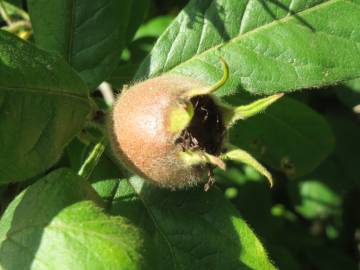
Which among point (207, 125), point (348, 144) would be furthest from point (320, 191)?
point (207, 125)

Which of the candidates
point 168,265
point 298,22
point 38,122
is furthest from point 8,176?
point 298,22

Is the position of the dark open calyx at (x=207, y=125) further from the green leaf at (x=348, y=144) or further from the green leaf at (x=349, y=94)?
the green leaf at (x=348, y=144)

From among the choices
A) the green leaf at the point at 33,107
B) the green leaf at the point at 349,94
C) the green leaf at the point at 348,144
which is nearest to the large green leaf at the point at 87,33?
the green leaf at the point at 33,107

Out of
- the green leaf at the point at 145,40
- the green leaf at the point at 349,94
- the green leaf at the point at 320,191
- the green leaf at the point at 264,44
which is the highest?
the green leaf at the point at 264,44

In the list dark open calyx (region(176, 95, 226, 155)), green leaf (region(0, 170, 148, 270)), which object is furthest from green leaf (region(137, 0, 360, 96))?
green leaf (region(0, 170, 148, 270))

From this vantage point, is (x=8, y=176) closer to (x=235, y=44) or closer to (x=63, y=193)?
(x=63, y=193)
